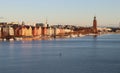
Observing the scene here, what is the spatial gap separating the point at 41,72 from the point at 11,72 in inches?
64.7

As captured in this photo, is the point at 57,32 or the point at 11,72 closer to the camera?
the point at 11,72

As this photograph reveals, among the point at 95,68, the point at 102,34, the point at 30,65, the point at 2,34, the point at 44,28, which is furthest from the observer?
the point at 102,34

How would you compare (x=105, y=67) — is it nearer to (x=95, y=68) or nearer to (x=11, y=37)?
(x=95, y=68)

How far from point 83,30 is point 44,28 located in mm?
28744

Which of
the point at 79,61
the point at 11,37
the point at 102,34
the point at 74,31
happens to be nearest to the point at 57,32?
the point at 74,31

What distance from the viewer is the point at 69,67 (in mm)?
28281

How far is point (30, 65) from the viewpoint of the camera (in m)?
29.9

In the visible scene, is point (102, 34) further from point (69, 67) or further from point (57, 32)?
point (69, 67)

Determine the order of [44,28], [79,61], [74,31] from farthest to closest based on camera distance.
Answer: [74,31]
[44,28]
[79,61]

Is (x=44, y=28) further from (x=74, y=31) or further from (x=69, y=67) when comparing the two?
(x=69, y=67)

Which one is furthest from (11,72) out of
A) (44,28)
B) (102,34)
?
(102,34)

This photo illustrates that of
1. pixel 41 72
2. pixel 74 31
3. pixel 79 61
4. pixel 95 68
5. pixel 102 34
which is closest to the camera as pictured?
pixel 41 72

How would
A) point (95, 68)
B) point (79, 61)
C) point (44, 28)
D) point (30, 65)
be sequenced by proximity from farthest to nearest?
point (44, 28)
point (79, 61)
point (30, 65)
point (95, 68)

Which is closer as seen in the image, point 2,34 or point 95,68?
point 95,68
